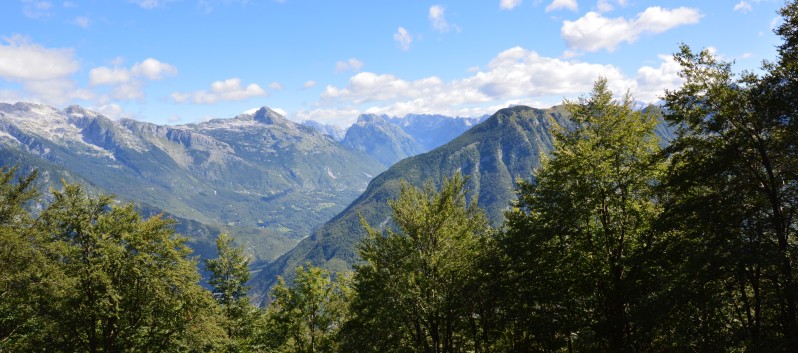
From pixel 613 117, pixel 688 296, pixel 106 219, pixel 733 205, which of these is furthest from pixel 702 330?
pixel 106 219

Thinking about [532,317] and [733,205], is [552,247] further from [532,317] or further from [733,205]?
[733,205]

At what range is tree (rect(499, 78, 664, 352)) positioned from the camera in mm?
19516

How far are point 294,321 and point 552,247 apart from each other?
26239 mm

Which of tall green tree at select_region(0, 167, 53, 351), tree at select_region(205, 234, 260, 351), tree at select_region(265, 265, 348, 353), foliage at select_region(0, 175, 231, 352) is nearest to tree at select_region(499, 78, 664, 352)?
tree at select_region(265, 265, 348, 353)

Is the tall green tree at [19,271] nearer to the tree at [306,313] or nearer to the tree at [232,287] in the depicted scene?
the tree at [232,287]

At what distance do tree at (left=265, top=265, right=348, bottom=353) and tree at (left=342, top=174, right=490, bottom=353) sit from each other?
14831 mm

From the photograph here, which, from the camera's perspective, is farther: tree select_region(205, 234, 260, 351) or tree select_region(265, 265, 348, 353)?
tree select_region(205, 234, 260, 351)

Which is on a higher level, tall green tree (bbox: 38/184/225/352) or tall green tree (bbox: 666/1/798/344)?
tall green tree (bbox: 666/1/798/344)

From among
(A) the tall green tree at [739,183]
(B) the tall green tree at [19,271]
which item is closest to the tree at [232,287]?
(B) the tall green tree at [19,271]

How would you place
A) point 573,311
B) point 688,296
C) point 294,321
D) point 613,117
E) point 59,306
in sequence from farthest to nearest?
point 294,321, point 59,306, point 613,117, point 573,311, point 688,296

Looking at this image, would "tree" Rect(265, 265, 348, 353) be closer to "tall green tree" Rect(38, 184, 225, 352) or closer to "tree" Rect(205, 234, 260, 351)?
"tree" Rect(205, 234, 260, 351)

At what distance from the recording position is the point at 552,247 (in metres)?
21.3

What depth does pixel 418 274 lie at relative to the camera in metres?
21.6

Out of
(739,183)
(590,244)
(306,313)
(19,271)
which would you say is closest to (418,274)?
(590,244)
